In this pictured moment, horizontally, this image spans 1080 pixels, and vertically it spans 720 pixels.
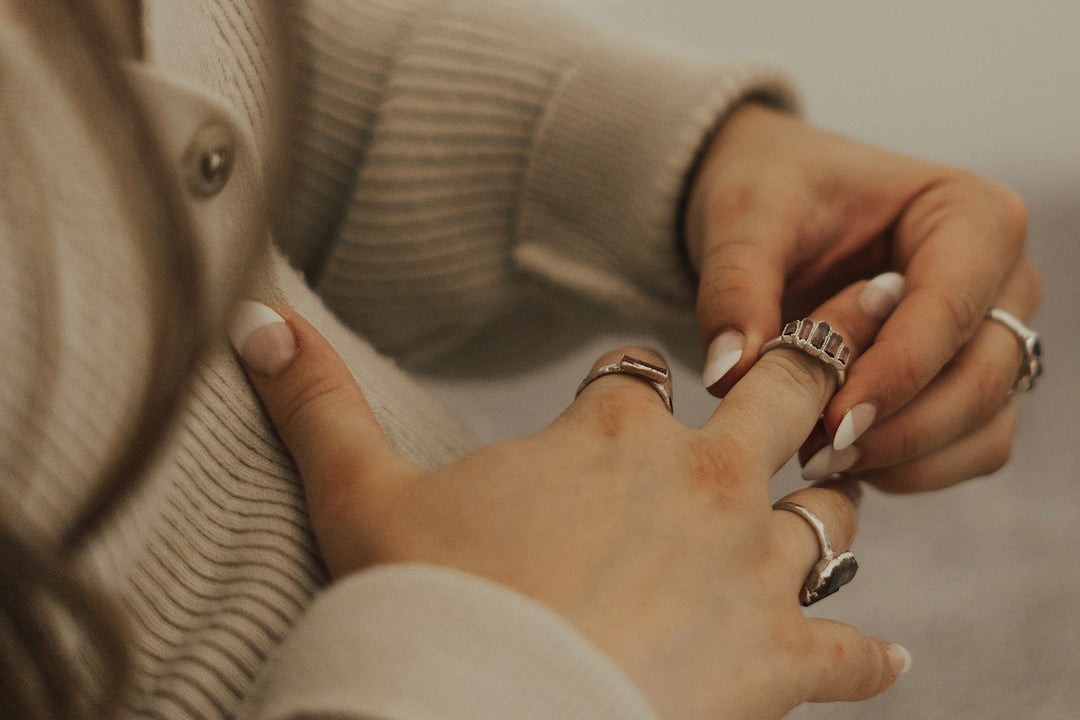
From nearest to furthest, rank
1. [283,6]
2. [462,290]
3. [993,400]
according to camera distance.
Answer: [283,6], [993,400], [462,290]

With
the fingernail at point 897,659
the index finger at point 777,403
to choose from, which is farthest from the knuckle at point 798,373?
the fingernail at point 897,659

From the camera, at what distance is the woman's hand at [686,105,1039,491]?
39cm

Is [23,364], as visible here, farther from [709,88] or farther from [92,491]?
[709,88]

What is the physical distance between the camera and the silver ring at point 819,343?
373 millimetres

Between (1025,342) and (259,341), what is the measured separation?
15.4 inches

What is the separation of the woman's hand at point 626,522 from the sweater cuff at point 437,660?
0.06ft

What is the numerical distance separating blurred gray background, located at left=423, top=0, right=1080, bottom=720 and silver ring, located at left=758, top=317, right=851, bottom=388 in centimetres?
5

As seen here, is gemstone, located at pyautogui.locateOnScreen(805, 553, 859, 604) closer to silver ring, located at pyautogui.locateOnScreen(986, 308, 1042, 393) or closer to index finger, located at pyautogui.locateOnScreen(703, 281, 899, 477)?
index finger, located at pyautogui.locateOnScreen(703, 281, 899, 477)

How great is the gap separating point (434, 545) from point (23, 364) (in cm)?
13

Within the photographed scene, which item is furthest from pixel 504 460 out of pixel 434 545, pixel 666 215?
pixel 666 215

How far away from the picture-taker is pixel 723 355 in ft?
1.28

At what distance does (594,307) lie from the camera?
574mm

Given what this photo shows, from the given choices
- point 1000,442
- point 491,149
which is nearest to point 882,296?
point 1000,442

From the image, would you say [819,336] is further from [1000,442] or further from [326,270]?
[326,270]
